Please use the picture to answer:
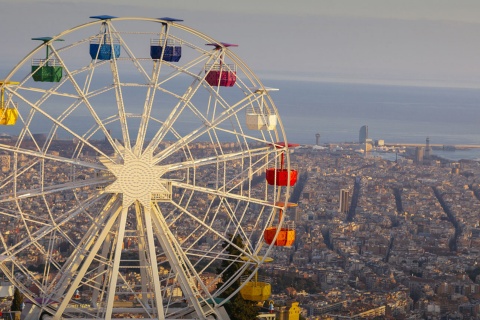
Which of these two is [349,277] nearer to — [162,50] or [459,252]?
[459,252]

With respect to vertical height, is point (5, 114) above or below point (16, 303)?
above

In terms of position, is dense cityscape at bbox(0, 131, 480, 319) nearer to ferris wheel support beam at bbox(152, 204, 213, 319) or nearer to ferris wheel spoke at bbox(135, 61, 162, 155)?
ferris wheel support beam at bbox(152, 204, 213, 319)

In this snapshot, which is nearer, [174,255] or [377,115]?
[174,255]

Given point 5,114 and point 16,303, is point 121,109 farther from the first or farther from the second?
point 16,303

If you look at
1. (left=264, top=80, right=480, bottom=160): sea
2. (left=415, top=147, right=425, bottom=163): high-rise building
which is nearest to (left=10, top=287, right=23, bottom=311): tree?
(left=415, top=147, right=425, bottom=163): high-rise building

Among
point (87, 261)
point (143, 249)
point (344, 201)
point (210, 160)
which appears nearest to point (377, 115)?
point (344, 201)

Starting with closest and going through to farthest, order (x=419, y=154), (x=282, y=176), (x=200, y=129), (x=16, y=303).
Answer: (x=200, y=129) < (x=282, y=176) < (x=16, y=303) < (x=419, y=154)

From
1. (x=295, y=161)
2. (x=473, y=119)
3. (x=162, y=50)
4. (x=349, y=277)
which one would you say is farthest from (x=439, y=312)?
(x=473, y=119)

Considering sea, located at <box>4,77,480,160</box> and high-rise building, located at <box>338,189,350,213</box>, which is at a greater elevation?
sea, located at <box>4,77,480,160</box>
